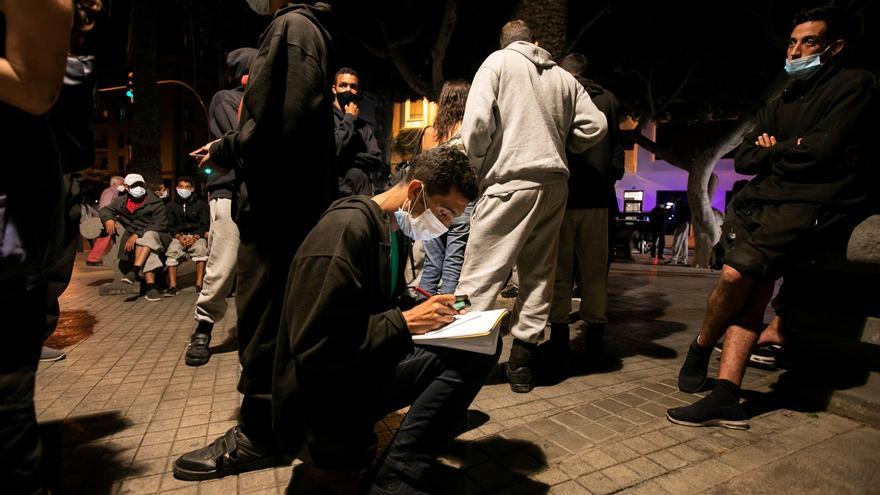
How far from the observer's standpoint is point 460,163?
191 cm

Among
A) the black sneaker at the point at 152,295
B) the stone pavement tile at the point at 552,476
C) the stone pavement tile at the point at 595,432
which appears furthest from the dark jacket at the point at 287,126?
the black sneaker at the point at 152,295

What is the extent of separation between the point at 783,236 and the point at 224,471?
316 centimetres

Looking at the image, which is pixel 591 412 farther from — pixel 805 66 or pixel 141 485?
pixel 805 66

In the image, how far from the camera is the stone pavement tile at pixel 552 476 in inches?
83.7

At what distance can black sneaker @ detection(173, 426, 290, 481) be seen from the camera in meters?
2.10

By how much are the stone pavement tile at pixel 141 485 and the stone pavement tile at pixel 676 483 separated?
86.5 inches

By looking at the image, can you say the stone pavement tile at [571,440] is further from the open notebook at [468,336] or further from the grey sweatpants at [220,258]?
the grey sweatpants at [220,258]

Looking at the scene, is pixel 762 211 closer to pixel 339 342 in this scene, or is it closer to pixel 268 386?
pixel 339 342

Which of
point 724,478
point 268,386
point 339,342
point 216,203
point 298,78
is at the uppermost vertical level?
point 298,78

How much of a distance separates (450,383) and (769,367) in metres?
3.16

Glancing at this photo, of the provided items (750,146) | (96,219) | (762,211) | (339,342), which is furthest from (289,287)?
(96,219)

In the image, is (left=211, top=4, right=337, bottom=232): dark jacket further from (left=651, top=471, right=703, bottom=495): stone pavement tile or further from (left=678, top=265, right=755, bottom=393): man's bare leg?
(left=678, top=265, right=755, bottom=393): man's bare leg

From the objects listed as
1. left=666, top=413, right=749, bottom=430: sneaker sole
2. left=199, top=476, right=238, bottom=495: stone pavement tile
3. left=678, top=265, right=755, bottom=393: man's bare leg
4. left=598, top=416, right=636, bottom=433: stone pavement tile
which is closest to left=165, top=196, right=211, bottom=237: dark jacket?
left=199, top=476, right=238, bottom=495: stone pavement tile

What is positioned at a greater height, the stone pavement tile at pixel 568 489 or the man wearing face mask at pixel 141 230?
the man wearing face mask at pixel 141 230
